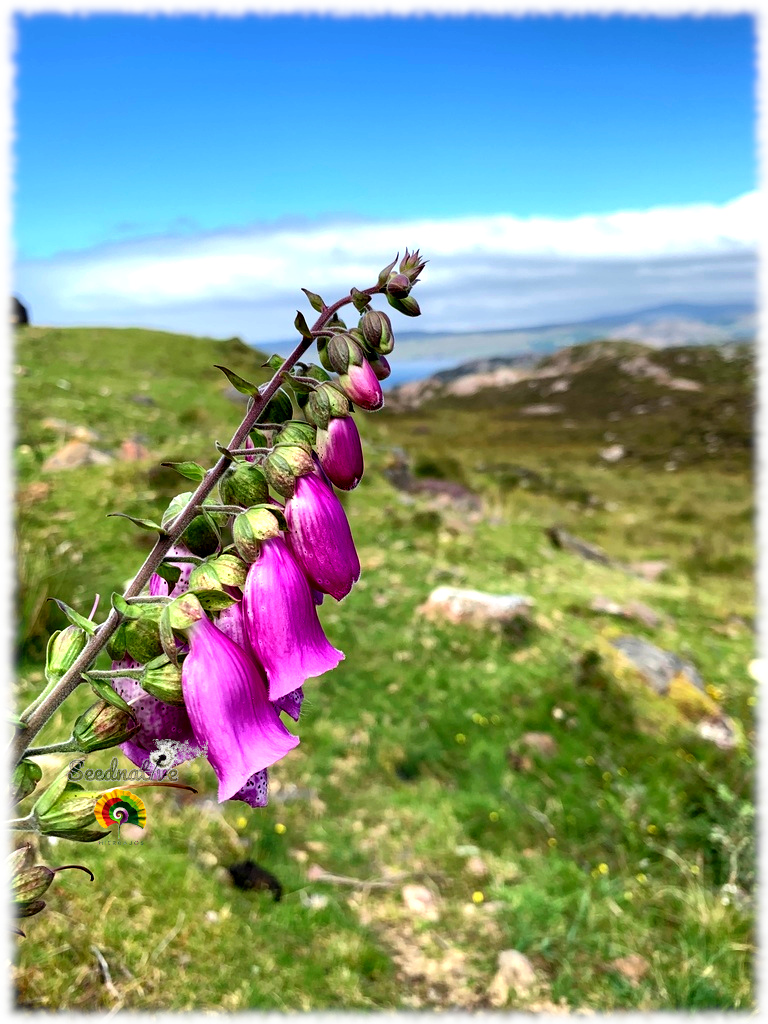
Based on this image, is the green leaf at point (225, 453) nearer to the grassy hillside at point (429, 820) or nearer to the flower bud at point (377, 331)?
the flower bud at point (377, 331)

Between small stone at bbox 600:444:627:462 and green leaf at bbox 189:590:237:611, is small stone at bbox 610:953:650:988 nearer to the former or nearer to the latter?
green leaf at bbox 189:590:237:611

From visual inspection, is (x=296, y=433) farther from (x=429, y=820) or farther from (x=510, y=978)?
(x=429, y=820)

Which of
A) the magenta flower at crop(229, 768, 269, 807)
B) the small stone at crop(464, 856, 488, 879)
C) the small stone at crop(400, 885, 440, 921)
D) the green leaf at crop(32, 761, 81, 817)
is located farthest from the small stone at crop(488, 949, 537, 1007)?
the green leaf at crop(32, 761, 81, 817)

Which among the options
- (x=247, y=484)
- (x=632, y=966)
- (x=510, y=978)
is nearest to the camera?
(x=247, y=484)

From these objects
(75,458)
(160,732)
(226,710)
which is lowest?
(75,458)

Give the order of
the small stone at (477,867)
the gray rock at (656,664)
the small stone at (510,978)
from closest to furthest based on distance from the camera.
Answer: the small stone at (510,978) < the small stone at (477,867) < the gray rock at (656,664)

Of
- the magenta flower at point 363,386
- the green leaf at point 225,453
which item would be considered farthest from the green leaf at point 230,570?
the magenta flower at point 363,386

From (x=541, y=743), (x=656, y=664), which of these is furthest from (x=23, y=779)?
(x=656, y=664)

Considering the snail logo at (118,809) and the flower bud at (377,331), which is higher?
the flower bud at (377,331)
